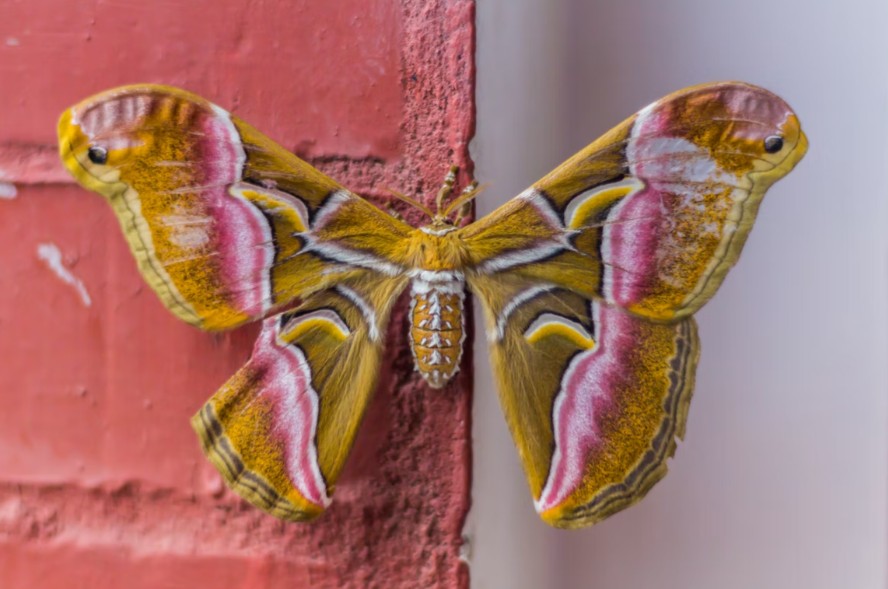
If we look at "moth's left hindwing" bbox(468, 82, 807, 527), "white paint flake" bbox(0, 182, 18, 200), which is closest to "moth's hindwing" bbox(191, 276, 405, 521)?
"moth's left hindwing" bbox(468, 82, 807, 527)

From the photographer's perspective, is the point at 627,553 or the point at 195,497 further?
the point at 627,553

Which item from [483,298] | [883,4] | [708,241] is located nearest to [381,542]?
[483,298]

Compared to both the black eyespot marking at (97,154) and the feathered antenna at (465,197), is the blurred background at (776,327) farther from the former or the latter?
the black eyespot marking at (97,154)

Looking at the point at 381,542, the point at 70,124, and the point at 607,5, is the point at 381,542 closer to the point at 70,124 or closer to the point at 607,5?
the point at 70,124

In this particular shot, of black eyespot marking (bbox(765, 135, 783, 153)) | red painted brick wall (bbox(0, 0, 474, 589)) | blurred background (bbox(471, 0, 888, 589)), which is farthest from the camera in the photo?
blurred background (bbox(471, 0, 888, 589))

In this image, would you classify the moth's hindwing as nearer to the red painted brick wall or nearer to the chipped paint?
the red painted brick wall

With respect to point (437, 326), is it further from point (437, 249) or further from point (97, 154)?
point (97, 154)

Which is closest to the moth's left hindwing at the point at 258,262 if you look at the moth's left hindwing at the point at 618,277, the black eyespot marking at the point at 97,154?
the black eyespot marking at the point at 97,154
